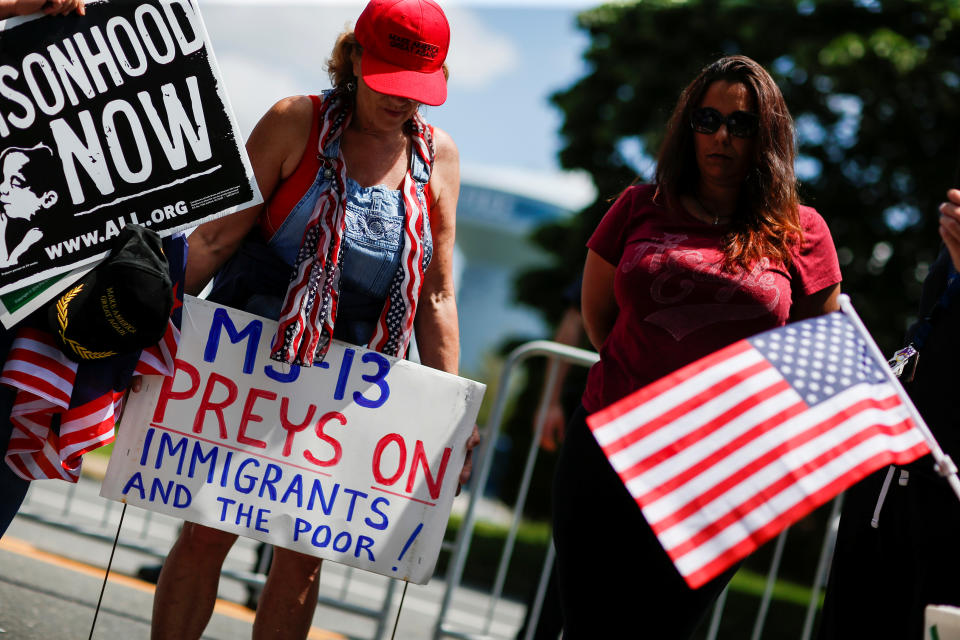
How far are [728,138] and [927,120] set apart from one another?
36.3ft

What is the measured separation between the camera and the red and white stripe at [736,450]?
2.24 meters

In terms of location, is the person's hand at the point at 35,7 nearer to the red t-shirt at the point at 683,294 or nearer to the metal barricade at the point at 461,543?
the red t-shirt at the point at 683,294

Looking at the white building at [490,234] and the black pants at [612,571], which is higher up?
the white building at [490,234]

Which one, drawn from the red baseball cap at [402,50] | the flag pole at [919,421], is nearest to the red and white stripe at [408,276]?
the red baseball cap at [402,50]

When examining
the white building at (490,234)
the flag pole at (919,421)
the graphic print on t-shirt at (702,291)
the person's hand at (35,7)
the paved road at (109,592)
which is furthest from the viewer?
the white building at (490,234)

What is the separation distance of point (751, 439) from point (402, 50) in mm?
1437

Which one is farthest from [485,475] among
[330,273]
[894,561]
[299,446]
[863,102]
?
[863,102]

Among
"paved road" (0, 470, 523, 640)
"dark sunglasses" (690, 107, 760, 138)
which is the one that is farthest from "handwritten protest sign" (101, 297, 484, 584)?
"paved road" (0, 470, 523, 640)

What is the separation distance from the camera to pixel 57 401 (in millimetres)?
2566

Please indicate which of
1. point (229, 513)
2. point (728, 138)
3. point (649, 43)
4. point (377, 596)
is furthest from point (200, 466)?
point (649, 43)

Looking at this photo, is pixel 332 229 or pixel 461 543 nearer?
pixel 332 229

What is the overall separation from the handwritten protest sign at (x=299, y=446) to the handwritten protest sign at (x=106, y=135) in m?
0.37

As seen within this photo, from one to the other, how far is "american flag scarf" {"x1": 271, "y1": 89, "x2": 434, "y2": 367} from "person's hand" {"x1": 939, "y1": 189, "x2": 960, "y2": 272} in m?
1.40

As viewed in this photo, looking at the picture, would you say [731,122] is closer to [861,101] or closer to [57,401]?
[57,401]
